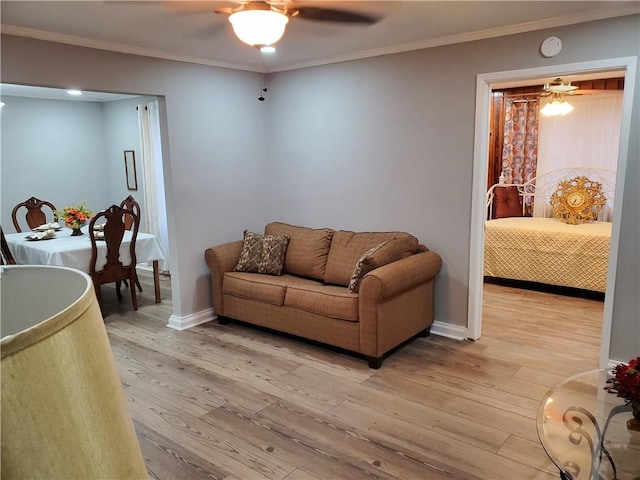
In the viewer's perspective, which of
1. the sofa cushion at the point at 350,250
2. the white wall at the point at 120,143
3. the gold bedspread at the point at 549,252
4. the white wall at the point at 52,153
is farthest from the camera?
the white wall at the point at 120,143

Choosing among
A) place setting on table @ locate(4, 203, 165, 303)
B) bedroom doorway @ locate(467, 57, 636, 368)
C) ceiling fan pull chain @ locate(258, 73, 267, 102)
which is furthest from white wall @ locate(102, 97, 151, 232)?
bedroom doorway @ locate(467, 57, 636, 368)

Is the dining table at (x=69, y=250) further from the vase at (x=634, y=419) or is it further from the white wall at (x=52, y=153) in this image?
the vase at (x=634, y=419)

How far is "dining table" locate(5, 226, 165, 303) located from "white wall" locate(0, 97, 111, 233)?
6.26 ft

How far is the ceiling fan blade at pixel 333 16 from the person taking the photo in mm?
2822

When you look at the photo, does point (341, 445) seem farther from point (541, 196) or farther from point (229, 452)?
point (541, 196)

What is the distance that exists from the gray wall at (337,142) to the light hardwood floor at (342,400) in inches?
20.1

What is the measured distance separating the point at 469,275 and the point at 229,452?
234 cm

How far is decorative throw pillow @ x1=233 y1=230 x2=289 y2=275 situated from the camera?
4.40m

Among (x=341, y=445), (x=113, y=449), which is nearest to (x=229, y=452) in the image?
(x=341, y=445)

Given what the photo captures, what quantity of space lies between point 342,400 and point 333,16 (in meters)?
2.40

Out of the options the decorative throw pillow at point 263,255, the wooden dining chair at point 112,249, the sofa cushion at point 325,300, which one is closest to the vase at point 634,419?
the sofa cushion at point 325,300

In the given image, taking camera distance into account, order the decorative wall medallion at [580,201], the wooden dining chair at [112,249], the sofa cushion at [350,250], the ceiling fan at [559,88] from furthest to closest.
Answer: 1. the decorative wall medallion at [580,201]
2. the ceiling fan at [559,88]
3. the wooden dining chair at [112,249]
4. the sofa cushion at [350,250]

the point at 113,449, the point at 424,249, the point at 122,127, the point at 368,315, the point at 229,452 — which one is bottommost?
the point at 229,452

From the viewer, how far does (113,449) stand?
532 mm
